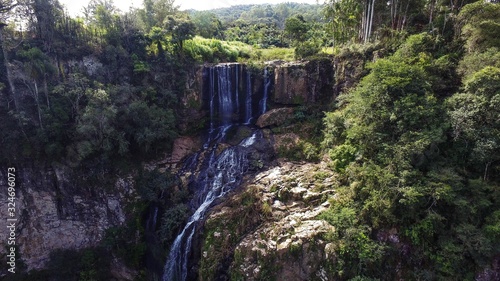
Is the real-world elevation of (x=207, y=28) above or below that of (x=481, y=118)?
above

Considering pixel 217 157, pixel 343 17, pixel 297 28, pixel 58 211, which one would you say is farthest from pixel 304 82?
pixel 58 211

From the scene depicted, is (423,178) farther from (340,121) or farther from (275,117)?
(275,117)

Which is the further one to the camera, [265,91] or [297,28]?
[297,28]

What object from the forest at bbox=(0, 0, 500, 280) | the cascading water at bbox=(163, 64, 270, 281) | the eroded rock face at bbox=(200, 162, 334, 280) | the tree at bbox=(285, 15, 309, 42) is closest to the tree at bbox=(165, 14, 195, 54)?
the forest at bbox=(0, 0, 500, 280)

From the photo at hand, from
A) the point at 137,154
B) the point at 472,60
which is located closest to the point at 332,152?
the point at 472,60

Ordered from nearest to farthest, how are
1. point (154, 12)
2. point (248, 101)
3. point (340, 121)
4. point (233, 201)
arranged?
1. point (233, 201)
2. point (340, 121)
3. point (248, 101)
4. point (154, 12)

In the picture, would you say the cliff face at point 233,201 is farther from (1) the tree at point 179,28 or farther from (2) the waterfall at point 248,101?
(1) the tree at point 179,28

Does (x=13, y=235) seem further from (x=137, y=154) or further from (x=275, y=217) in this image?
(x=275, y=217)
